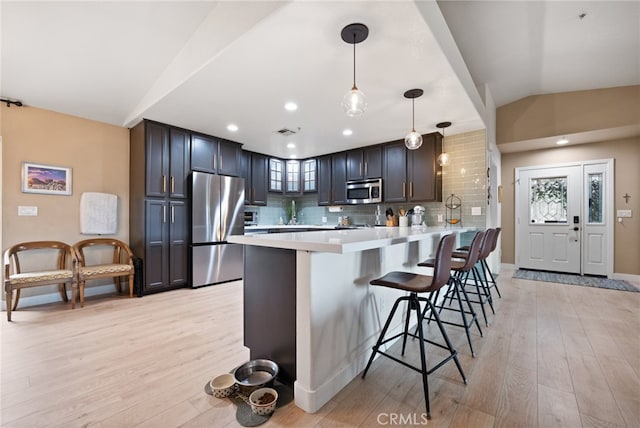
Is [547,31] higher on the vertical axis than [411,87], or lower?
higher

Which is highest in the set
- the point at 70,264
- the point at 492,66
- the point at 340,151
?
the point at 492,66

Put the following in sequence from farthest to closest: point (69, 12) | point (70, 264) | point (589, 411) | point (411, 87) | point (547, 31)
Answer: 1. point (70, 264)
2. point (547, 31)
3. point (411, 87)
4. point (69, 12)
5. point (589, 411)

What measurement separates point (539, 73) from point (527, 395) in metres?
4.46

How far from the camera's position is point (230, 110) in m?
3.38

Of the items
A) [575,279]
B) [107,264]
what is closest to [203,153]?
[107,264]

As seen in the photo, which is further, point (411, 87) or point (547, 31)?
point (547, 31)

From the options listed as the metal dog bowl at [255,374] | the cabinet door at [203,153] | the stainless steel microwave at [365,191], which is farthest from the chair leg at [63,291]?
the stainless steel microwave at [365,191]

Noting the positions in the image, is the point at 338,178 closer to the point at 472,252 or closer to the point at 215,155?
the point at 215,155

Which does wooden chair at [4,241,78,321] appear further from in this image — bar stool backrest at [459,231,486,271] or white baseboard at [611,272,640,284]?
white baseboard at [611,272,640,284]

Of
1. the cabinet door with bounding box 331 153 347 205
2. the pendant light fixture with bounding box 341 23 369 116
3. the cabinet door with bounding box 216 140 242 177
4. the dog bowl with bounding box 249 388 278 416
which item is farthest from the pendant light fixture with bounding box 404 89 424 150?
the cabinet door with bounding box 216 140 242 177

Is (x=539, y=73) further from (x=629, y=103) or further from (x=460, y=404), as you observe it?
(x=460, y=404)

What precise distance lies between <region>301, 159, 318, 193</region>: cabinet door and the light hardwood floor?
343 centimetres

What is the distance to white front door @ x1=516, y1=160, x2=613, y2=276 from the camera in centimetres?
494

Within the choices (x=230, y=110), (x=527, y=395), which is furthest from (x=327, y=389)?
(x=230, y=110)
